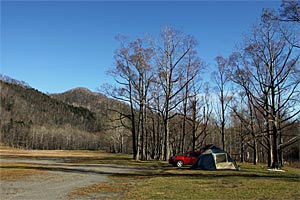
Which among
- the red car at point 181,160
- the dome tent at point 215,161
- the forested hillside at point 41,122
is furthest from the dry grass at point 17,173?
the forested hillside at point 41,122

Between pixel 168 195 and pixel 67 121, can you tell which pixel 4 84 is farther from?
pixel 168 195

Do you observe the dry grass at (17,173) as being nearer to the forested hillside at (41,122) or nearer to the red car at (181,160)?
the red car at (181,160)

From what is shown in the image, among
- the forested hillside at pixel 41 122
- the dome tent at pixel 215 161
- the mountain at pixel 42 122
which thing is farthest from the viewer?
the forested hillside at pixel 41 122

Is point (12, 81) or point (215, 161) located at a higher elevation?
point (12, 81)

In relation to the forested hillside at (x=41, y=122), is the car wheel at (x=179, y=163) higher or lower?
lower

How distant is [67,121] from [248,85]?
445ft

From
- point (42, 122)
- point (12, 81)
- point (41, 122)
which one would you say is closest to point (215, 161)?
point (41, 122)

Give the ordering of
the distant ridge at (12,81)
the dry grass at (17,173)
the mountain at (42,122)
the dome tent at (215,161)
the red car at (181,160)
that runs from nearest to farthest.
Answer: the dry grass at (17,173), the dome tent at (215,161), the red car at (181,160), the mountain at (42,122), the distant ridge at (12,81)

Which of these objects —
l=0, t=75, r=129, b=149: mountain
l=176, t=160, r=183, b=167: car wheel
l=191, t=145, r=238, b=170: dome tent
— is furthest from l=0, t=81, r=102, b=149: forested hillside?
l=191, t=145, r=238, b=170: dome tent

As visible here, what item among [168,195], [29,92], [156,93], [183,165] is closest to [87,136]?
[29,92]

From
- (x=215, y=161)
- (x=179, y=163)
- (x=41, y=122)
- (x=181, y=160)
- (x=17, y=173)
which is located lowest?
(x=17, y=173)

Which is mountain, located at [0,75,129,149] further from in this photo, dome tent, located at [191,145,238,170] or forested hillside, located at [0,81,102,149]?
dome tent, located at [191,145,238,170]

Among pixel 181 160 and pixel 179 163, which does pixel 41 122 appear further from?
pixel 179 163

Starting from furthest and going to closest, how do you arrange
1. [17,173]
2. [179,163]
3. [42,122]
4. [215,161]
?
[42,122] < [179,163] < [215,161] < [17,173]
